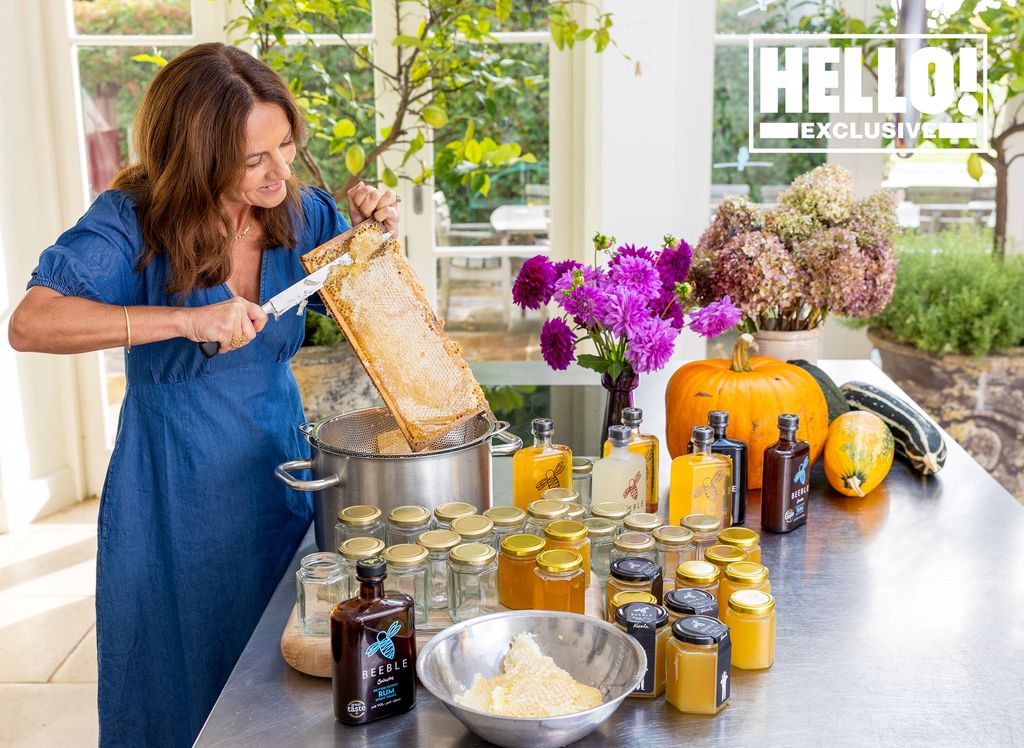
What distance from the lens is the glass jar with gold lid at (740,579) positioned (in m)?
1.26

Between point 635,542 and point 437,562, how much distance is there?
0.26 metres

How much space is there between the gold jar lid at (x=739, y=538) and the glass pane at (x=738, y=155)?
9.00 feet

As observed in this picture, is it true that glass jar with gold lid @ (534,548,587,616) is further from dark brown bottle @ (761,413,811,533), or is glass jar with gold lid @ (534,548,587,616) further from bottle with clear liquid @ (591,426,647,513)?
dark brown bottle @ (761,413,811,533)

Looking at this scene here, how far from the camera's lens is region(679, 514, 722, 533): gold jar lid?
1405 millimetres

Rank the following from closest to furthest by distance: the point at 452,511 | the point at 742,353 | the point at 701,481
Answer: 1. the point at 452,511
2. the point at 701,481
3. the point at 742,353

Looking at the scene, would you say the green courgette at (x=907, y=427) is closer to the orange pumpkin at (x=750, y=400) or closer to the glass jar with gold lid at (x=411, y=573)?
the orange pumpkin at (x=750, y=400)

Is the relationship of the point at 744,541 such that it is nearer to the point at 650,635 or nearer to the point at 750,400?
the point at 650,635

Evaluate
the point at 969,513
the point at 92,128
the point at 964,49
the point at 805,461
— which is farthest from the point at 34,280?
the point at 964,49

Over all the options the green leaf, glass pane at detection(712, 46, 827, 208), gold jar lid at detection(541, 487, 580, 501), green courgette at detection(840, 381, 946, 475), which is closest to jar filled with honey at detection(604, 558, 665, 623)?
gold jar lid at detection(541, 487, 580, 501)

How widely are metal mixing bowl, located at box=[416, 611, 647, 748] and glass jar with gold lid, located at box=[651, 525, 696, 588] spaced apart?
22 cm

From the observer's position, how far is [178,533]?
1761 mm

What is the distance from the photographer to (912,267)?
367 centimetres

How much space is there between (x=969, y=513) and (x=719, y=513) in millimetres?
489

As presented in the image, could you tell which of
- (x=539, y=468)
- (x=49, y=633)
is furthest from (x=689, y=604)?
(x=49, y=633)
